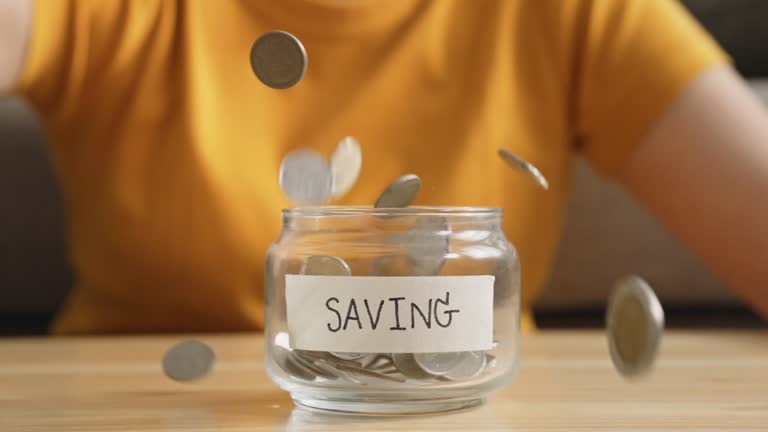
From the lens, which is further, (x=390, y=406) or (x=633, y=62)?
(x=633, y=62)

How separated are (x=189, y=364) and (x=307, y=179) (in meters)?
0.11

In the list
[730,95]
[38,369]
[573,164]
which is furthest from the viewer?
[573,164]

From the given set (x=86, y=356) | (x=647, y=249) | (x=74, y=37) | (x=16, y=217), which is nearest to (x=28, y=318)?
(x=16, y=217)

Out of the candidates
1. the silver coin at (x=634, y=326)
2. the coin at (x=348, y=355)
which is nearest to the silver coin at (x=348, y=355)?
the coin at (x=348, y=355)

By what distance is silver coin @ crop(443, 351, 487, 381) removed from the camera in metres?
0.41

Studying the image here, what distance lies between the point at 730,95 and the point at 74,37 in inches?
22.4

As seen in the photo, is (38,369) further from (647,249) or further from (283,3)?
(647,249)

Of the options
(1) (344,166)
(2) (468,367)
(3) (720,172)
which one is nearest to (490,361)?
(2) (468,367)

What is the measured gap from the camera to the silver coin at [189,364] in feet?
1.63

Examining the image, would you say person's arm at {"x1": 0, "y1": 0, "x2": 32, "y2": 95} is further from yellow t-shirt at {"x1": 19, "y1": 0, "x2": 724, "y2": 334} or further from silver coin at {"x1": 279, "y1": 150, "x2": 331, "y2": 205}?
silver coin at {"x1": 279, "y1": 150, "x2": 331, "y2": 205}

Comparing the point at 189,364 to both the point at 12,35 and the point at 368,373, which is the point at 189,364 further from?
the point at 12,35

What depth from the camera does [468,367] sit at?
41 cm

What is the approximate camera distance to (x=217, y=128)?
0.86 meters

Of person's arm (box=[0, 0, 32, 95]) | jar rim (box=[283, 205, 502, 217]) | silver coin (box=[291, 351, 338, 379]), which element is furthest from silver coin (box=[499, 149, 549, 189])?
person's arm (box=[0, 0, 32, 95])
